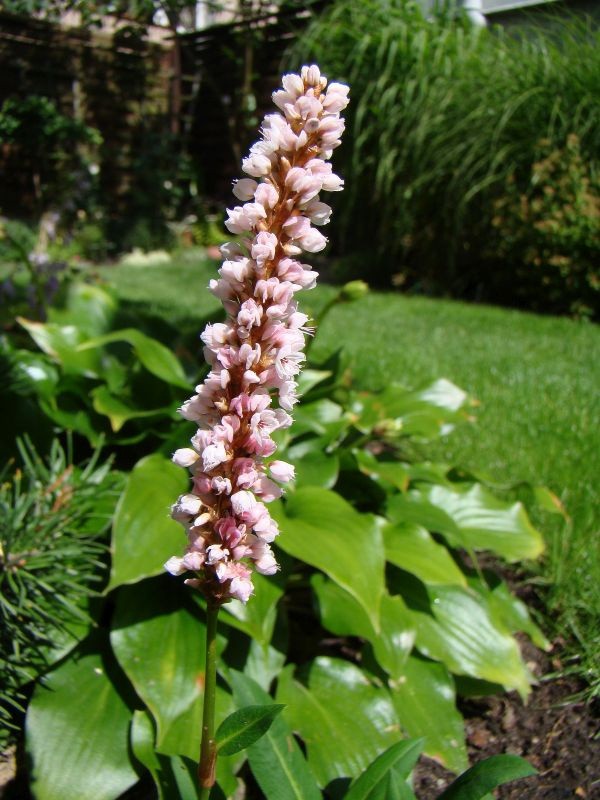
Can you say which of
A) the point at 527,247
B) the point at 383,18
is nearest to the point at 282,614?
the point at 527,247

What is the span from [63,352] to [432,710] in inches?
58.3

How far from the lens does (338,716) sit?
1849 millimetres

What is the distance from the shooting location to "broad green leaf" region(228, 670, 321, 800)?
55.3 inches

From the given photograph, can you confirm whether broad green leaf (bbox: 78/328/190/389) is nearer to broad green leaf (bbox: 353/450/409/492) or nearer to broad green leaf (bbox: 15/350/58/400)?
broad green leaf (bbox: 15/350/58/400)

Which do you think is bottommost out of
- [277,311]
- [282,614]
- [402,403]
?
[282,614]

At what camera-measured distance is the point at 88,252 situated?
33.8 ft

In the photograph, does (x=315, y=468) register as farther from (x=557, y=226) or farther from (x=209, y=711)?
(x=557, y=226)

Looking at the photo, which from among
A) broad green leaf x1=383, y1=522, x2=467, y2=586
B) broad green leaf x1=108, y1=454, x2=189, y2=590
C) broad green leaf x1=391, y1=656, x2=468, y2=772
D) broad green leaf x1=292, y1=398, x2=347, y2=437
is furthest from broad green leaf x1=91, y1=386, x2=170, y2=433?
broad green leaf x1=391, y1=656, x2=468, y2=772

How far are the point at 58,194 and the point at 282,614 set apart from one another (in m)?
9.73

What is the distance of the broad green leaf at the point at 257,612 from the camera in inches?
67.3

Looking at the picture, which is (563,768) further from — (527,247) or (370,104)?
(370,104)

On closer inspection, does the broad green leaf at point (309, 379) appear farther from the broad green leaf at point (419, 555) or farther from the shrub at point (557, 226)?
the shrub at point (557, 226)

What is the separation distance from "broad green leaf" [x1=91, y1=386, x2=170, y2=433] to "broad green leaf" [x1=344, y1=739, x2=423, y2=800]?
1118mm

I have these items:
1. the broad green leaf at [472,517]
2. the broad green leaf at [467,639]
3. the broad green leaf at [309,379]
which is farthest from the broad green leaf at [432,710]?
the broad green leaf at [309,379]
